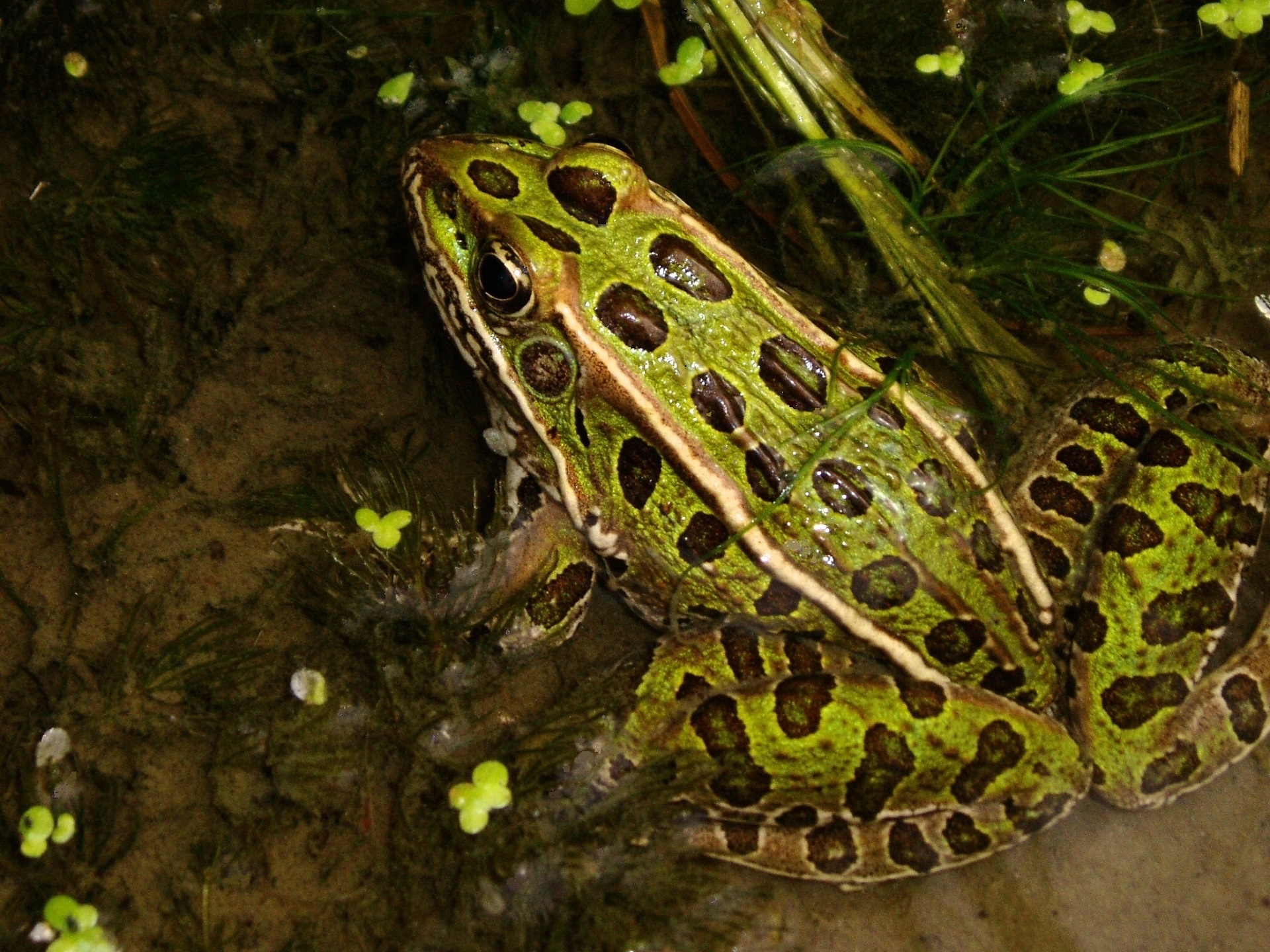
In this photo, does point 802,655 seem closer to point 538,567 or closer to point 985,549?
point 985,549

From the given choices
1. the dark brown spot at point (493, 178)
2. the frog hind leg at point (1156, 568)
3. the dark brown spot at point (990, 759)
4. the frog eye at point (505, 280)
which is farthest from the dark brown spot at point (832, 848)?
the dark brown spot at point (493, 178)

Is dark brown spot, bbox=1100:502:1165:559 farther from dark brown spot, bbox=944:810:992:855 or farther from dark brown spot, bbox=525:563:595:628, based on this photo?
dark brown spot, bbox=525:563:595:628

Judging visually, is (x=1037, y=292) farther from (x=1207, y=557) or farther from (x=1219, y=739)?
(x=1219, y=739)

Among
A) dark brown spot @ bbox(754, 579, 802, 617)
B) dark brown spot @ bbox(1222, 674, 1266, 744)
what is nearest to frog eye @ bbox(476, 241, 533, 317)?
dark brown spot @ bbox(754, 579, 802, 617)

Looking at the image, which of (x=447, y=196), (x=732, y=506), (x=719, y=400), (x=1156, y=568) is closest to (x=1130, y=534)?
(x=1156, y=568)

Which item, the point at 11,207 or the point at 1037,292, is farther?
the point at 1037,292

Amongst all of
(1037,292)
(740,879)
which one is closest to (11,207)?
(740,879)
